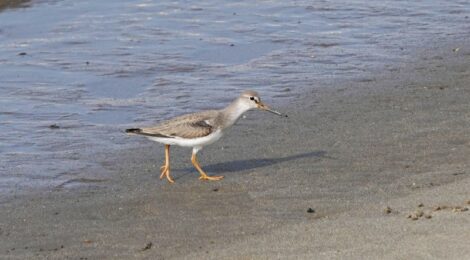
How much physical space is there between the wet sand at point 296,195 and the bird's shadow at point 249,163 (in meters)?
0.02

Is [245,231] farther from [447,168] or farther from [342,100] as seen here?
[342,100]

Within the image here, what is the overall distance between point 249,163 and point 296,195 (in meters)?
1.09

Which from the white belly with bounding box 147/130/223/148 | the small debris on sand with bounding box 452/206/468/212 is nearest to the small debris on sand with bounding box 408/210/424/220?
the small debris on sand with bounding box 452/206/468/212

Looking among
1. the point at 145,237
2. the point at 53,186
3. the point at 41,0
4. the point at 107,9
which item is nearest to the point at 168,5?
the point at 107,9

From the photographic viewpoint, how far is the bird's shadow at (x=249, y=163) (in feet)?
31.1

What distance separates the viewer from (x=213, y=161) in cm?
983

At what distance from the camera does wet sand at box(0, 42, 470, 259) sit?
280 inches

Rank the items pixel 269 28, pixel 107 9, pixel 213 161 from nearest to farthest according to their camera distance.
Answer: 1. pixel 213 161
2. pixel 269 28
3. pixel 107 9

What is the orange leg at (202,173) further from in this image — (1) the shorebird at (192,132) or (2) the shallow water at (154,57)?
(2) the shallow water at (154,57)

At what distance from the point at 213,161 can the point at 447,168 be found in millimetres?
2095

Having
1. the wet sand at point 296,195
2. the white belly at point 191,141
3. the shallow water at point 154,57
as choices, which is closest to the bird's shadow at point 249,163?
the wet sand at point 296,195

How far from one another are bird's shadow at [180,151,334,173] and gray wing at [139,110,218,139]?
386 millimetres

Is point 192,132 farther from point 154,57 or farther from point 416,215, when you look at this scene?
point 154,57

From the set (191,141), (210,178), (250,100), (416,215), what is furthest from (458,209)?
(250,100)
